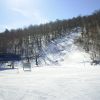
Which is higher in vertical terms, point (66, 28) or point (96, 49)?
point (66, 28)

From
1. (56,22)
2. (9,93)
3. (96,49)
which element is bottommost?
(9,93)

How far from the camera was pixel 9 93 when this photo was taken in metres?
9.61

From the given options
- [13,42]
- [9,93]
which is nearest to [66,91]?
[9,93]

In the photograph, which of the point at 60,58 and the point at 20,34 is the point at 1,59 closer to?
the point at 60,58

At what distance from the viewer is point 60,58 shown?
59.2m

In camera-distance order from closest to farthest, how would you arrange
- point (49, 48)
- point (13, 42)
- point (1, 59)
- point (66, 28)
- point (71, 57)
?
point (1, 59) < point (71, 57) < point (49, 48) < point (13, 42) < point (66, 28)

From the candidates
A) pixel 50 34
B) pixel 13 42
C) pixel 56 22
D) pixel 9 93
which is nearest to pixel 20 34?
pixel 13 42

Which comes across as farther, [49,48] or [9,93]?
[49,48]

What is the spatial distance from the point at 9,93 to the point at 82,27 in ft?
248

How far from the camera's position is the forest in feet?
219

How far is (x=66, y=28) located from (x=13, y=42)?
75.4ft

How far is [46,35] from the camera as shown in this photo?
8031 centimetres

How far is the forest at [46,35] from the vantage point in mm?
66706

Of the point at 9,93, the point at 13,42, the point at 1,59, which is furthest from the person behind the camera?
the point at 13,42
